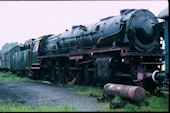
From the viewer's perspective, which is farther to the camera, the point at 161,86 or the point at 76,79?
the point at 76,79

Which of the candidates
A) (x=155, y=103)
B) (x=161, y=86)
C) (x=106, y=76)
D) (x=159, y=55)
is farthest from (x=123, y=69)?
(x=155, y=103)

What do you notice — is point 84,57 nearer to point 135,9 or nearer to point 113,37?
point 113,37

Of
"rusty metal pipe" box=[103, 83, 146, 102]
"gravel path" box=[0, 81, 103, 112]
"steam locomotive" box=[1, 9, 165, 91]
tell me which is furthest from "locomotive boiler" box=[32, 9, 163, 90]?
"gravel path" box=[0, 81, 103, 112]

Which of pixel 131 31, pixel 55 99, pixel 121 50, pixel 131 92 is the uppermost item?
pixel 131 31

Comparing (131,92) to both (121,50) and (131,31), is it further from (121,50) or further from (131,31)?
(131,31)

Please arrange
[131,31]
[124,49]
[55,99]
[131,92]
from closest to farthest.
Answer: [131,92], [55,99], [124,49], [131,31]

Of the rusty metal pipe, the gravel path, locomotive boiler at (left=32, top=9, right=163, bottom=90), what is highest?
locomotive boiler at (left=32, top=9, right=163, bottom=90)

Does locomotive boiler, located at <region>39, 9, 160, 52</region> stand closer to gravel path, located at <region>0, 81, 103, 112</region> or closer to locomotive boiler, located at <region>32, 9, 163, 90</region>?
locomotive boiler, located at <region>32, 9, 163, 90</region>

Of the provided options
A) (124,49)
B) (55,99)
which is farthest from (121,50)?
(55,99)

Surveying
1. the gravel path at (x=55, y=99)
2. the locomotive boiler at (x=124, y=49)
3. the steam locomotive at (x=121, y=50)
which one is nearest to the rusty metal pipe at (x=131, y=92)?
the gravel path at (x=55, y=99)

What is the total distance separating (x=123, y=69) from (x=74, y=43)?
4925 millimetres

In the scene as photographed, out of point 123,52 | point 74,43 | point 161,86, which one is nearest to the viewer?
point 161,86

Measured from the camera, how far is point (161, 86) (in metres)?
9.45

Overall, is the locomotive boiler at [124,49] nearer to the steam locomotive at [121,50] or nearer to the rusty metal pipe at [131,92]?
the steam locomotive at [121,50]
